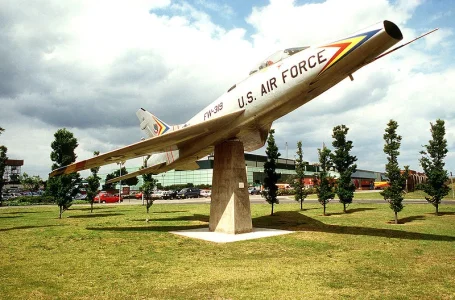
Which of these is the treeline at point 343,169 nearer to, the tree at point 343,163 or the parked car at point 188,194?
the tree at point 343,163

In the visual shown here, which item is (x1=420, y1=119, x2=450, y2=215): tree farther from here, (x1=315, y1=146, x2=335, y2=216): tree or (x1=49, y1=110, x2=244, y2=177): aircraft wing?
(x1=49, y1=110, x2=244, y2=177): aircraft wing

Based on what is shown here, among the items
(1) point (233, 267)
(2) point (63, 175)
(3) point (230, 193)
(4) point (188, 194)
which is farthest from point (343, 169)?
(4) point (188, 194)

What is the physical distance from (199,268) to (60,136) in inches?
862

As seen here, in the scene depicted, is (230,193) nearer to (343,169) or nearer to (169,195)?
(343,169)

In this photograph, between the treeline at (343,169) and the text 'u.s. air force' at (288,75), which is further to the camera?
the treeline at (343,169)

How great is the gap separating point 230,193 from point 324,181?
510 inches

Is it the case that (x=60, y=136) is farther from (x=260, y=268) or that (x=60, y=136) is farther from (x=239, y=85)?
(x=260, y=268)

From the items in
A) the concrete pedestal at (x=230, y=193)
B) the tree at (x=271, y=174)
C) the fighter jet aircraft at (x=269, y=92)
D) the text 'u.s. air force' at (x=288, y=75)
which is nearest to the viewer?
the fighter jet aircraft at (x=269, y=92)

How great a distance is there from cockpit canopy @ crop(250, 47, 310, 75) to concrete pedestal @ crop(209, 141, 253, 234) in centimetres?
372

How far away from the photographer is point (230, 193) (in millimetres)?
13711

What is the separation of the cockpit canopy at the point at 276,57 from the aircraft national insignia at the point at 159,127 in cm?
912

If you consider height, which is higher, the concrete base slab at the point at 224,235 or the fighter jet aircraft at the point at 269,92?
the fighter jet aircraft at the point at 269,92

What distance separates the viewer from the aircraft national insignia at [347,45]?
8.99 metres

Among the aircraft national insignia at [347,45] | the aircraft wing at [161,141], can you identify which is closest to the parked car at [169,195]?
the aircraft wing at [161,141]
